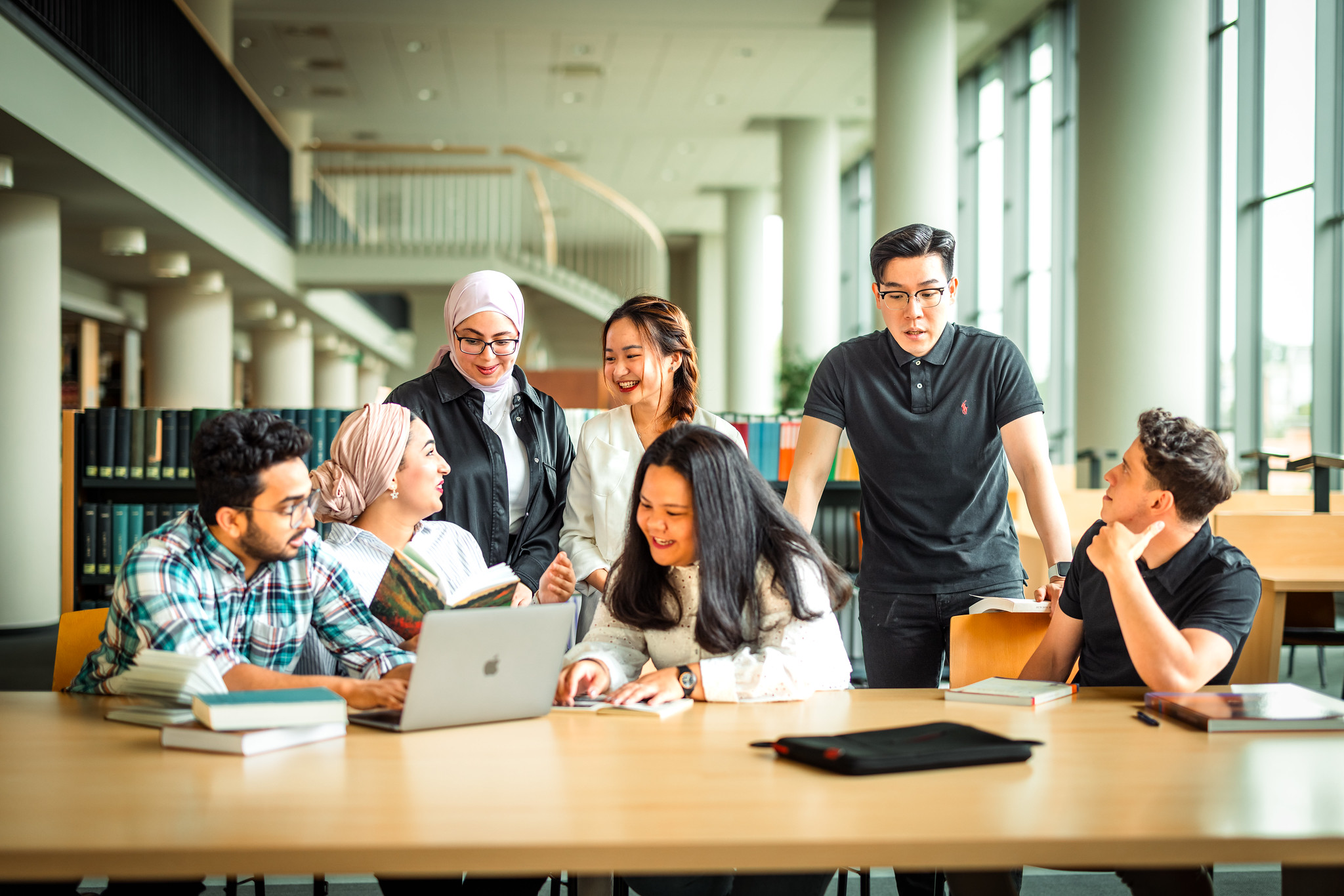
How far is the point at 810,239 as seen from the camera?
13.3 meters

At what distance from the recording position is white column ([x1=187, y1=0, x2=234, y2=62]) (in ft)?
31.6

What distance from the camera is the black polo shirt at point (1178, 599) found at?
1.91m

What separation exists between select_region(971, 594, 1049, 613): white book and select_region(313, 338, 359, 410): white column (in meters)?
16.4

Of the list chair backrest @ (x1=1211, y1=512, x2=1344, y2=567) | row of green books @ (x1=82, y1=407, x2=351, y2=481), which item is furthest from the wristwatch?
row of green books @ (x1=82, y1=407, x2=351, y2=481)

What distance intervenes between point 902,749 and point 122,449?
431 centimetres

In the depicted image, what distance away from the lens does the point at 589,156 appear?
15594 mm

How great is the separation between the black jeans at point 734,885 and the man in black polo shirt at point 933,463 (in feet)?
2.67

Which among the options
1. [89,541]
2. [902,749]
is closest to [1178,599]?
[902,749]

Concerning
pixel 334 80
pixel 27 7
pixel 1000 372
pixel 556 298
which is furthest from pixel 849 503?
pixel 334 80

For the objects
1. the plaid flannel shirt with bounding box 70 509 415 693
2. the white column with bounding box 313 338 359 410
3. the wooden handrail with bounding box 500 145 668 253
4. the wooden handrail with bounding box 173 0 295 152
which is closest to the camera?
the plaid flannel shirt with bounding box 70 509 415 693

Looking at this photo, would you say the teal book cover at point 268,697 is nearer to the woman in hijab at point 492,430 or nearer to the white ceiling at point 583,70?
the woman in hijab at point 492,430

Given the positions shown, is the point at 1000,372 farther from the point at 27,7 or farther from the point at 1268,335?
the point at 1268,335

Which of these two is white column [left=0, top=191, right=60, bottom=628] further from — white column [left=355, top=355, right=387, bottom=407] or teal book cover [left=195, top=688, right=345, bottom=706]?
white column [left=355, top=355, right=387, bottom=407]

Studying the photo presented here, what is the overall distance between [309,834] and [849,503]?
4350 mm
